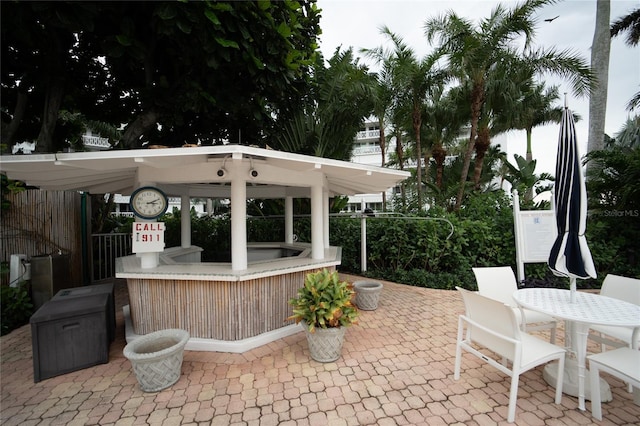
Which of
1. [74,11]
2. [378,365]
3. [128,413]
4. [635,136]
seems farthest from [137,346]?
[635,136]

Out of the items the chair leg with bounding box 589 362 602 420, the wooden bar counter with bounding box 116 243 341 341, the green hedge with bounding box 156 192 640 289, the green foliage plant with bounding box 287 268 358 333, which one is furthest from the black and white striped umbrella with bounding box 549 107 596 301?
the green hedge with bounding box 156 192 640 289

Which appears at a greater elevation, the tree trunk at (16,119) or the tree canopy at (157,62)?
the tree canopy at (157,62)

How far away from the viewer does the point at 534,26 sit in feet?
22.3

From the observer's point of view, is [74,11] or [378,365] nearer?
[378,365]

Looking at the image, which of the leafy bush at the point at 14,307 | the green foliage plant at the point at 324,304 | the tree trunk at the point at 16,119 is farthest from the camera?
the tree trunk at the point at 16,119

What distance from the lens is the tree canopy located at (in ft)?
13.5

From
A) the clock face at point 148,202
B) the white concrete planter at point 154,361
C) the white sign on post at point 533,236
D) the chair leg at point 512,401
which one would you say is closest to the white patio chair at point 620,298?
the chair leg at point 512,401

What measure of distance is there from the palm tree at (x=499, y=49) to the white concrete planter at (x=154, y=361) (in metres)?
8.72

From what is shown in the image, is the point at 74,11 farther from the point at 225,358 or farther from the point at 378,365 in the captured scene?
the point at 378,365

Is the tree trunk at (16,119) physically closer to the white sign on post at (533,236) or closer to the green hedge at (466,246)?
the green hedge at (466,246)

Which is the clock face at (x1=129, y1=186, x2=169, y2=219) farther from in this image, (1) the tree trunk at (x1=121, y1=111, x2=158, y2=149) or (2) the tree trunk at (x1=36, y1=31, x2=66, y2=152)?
(2) the tree trunk at (x1=36, y1=31, x2=66, y2=152)

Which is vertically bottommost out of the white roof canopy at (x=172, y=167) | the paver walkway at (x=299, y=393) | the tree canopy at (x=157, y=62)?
the paver walkway at (x=299, y=393)

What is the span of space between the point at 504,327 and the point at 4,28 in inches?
299

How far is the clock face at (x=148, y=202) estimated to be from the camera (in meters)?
3.72
